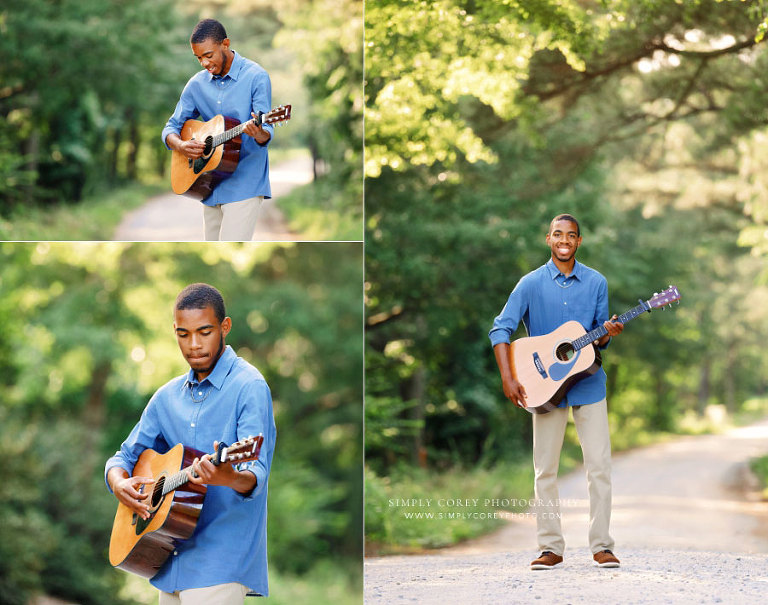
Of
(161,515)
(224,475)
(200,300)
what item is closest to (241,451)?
(224,475)

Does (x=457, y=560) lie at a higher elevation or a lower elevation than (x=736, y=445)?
lower

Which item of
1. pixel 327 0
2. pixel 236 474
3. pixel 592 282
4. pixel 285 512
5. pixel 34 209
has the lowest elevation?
pixel 285 512

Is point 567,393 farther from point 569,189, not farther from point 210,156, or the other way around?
point 569,189

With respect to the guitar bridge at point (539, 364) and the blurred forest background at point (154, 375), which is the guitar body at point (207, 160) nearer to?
the guitar bridge at point (539, 364)

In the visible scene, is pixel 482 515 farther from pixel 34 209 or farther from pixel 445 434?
pixel 34 209

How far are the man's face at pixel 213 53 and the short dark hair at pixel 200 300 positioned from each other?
156 cm

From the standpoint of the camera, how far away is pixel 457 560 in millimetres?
5668

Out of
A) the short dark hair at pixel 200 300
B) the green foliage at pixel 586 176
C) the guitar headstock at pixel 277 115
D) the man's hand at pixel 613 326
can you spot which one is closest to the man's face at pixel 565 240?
the man's hand at pixel 613 326

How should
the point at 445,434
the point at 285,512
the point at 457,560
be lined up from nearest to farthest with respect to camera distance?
the point at 457,560 < the point at 445,434 < the point at 285,512

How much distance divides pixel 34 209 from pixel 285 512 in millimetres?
6407

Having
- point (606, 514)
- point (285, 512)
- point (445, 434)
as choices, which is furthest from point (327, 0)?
point (285, 512)

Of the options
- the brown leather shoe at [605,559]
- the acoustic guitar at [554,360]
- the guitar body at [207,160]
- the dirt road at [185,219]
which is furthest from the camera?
the dirt road at [185,219]

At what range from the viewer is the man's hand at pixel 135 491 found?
3309 mm

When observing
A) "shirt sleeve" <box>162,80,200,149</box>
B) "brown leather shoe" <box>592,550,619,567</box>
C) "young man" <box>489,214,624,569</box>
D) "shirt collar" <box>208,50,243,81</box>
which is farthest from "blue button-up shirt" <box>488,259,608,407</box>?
"shirt sleeve" <box>162,80,200,149</box>
